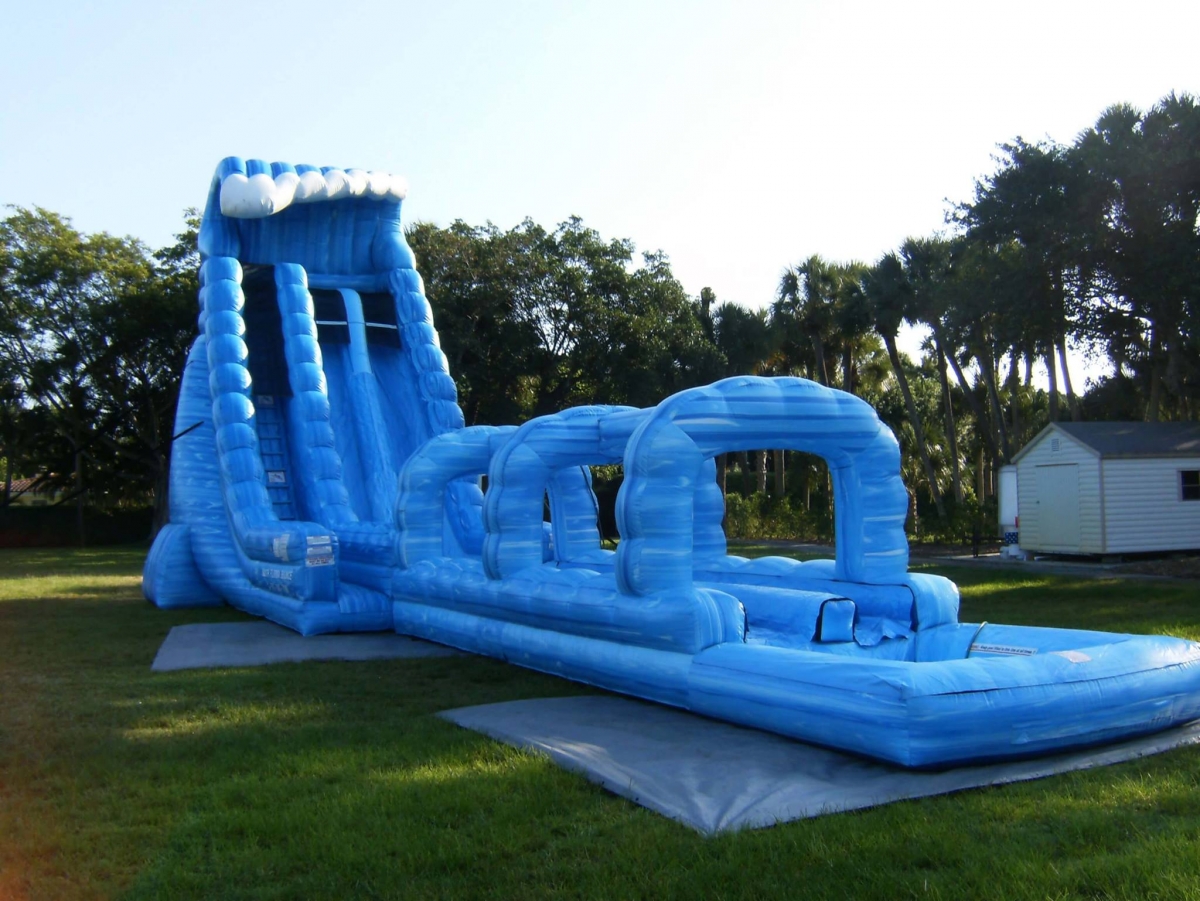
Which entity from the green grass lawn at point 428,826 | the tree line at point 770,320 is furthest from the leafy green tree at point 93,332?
the green grass lawn at point 428,826

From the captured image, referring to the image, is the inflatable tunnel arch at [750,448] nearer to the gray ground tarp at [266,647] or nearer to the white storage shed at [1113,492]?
the gray ground tarp at [266,647]

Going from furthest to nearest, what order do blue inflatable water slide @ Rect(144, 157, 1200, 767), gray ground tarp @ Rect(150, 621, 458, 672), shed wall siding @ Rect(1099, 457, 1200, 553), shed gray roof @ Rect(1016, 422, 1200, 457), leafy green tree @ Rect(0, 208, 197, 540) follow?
leafy green tree @ Rect(0, 208, 197, 540) → shed gray roof @ Rect(1016, 422, 1200, 457) → shed wall siding @ Rect(1099, 457, 1200, 553) → gray ground tarp @ Rect(150, 621, 458, 672) → blue inflatable water slide @ Rect(144, 157, 1200, 767)

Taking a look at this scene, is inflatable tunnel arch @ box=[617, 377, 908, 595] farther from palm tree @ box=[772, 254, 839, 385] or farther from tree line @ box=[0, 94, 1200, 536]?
palm tree @ box=[772, 254, 839, 385]

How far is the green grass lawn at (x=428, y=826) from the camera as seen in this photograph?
3.63m

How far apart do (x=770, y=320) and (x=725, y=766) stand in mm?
24646

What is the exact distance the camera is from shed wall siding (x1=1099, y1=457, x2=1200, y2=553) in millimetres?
17406

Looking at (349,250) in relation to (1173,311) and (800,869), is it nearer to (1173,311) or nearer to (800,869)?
(800,869)

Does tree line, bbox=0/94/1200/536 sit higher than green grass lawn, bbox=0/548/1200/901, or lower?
higher

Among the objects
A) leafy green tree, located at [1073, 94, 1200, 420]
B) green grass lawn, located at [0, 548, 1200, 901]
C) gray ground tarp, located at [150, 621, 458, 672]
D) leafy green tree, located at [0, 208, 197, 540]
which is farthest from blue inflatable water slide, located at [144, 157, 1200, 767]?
leafy green tree, located at [0, 208, 197, 540]

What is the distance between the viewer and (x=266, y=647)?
9.58m

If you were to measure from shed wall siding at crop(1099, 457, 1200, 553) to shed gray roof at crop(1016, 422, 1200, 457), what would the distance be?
5.7 inches

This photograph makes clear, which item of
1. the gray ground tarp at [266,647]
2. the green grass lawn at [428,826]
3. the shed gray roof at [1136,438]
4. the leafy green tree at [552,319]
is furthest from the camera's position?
the leafy green tree at [552,319]

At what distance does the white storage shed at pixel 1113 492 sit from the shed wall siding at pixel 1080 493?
0.02m

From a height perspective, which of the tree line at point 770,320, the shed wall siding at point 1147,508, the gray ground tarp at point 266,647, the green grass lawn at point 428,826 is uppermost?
the tree line at point 770,320
